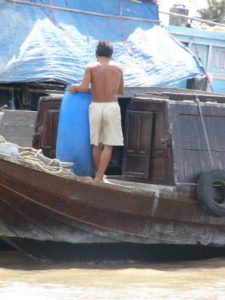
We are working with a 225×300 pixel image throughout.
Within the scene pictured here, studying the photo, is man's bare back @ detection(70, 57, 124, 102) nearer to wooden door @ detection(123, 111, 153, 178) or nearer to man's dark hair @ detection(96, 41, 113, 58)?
man's dark hair @ detection(96, 41, 113, 58)

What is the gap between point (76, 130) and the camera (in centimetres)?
812

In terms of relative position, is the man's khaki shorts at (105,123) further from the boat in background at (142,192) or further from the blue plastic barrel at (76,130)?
the boat in background at (142,192)

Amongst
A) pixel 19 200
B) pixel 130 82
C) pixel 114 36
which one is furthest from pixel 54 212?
pixel 114 36

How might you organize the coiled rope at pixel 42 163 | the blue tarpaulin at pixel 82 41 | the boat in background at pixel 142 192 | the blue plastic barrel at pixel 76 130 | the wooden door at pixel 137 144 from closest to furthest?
the coiled rope at pixel 42 163, the boat in background at pixel 142 192, the blue plastic barrel at pixel 76 130, the wooden door at pixel 137 144, the blue tarpaulin at pixel 82 41

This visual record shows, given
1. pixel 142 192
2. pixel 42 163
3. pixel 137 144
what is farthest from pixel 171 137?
pixel 42 163

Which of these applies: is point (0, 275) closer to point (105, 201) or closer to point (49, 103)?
point (105, 201)

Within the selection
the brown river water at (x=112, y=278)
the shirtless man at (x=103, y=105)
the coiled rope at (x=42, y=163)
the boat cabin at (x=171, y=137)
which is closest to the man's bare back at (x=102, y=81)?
the shirtless man at (x=103, y=105)

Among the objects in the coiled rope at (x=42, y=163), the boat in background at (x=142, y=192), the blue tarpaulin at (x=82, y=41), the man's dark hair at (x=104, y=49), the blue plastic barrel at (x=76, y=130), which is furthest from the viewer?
the blue tarpaulin at (x=82, y=41)

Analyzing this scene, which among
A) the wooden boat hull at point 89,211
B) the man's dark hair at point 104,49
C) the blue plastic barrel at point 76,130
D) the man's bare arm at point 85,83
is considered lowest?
the wooden boat hull at point 89,211

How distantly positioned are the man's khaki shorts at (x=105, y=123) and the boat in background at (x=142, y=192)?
439 millimetres

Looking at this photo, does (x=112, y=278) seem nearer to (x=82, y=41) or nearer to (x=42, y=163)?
(x=42, y=163)

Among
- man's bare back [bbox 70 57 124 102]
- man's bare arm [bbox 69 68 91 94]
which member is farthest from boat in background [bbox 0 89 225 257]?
man's bare arm [bbox 69 68 91 94]

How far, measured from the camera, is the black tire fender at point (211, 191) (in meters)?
8.15

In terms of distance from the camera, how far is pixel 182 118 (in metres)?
8.30
